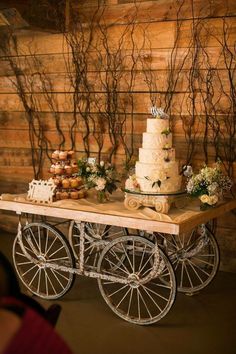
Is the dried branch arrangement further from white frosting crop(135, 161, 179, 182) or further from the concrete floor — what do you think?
the concrete floor

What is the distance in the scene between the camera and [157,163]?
3.73 meters

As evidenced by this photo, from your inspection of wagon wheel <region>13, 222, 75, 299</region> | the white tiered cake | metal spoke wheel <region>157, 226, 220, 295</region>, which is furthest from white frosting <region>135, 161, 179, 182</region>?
wagon wheel <region>13, 222, 75, 299</region>

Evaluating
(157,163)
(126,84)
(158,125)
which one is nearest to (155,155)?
(157,163)

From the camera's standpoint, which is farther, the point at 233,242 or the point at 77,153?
the point at 77,153

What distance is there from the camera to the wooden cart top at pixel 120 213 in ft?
10.9

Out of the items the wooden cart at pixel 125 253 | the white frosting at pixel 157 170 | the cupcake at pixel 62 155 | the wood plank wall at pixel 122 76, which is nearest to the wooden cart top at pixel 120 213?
the wooden cart at pixel 125 253

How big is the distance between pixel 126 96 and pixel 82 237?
1.71 m

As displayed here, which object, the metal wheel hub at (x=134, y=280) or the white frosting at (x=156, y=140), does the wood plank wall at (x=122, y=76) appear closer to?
the white frosting at (x=156, y=140)

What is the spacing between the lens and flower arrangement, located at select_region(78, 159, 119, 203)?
3869 millimetres

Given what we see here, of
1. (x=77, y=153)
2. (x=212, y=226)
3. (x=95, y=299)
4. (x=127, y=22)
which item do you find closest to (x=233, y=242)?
(x=212, y=226)

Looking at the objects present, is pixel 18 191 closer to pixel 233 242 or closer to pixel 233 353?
pixel 233 242

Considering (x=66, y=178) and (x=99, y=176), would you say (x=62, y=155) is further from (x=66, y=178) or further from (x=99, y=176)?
(x=99, y=176)

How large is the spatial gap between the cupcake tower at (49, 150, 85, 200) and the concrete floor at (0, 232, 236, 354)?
78 cm

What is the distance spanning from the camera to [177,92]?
15.2 feet
